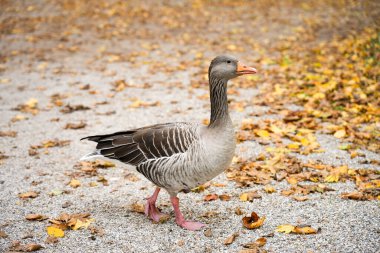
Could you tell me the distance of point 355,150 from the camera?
20.1 feet

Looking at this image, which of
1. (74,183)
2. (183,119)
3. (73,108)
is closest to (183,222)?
(74,183)

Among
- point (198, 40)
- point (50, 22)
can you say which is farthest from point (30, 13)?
point (198, 40)

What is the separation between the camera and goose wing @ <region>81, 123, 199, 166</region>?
4207 mm

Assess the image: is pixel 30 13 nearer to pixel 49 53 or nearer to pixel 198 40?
pixel 49 53

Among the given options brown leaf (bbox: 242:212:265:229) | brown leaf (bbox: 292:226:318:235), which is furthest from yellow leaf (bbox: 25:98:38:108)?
brown leaf (bbox: 292:226:318:235)

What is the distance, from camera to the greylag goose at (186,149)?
13.4 ft

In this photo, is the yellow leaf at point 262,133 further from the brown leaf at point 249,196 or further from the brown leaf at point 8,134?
the brown leaf at point 8,134

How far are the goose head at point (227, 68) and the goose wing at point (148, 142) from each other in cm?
64

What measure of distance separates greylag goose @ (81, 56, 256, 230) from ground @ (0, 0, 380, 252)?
0.30m

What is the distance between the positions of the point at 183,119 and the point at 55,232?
4039 mm

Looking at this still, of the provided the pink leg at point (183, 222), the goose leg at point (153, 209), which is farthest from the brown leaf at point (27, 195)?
the pink leg at point (183, 222)

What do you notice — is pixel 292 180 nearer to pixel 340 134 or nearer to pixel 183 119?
pixel 340 134

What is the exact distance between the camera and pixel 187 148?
4.14m

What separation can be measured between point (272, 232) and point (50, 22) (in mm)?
16117
